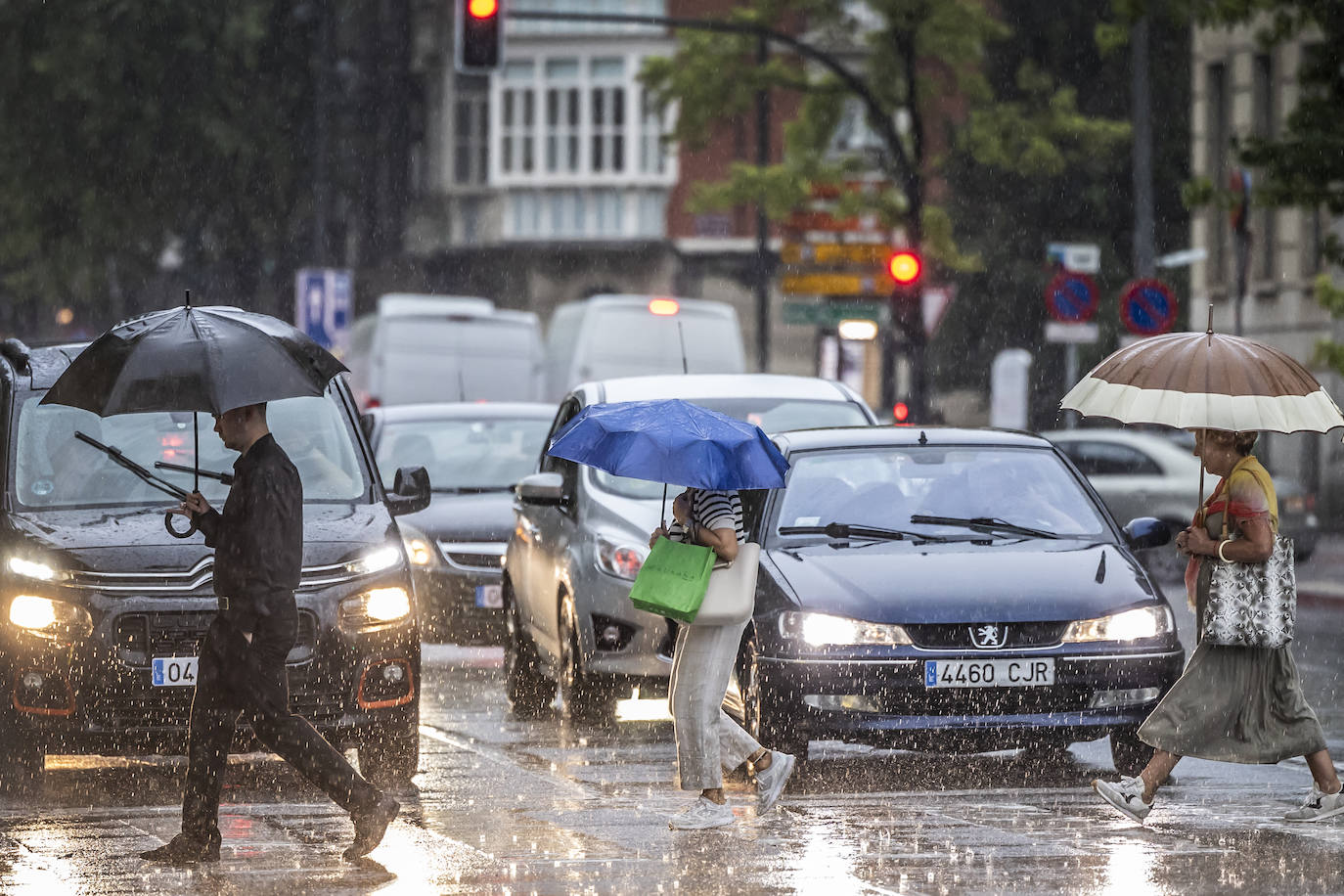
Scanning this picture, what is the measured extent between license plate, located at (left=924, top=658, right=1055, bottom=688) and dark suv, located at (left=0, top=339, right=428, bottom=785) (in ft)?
6.76

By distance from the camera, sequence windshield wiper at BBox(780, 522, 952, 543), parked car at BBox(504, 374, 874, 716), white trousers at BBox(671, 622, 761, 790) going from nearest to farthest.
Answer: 1. white trousers at BBox(671, 622, 761, 790)
2. windshield wiper at BBox(780, 522, 952, 543)
3. parked car at BBox(504, 374, 874, 716)

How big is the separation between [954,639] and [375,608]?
2.30 meters

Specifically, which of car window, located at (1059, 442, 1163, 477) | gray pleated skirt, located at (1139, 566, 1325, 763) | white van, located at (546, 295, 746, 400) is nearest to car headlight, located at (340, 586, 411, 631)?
gray pleated skirt, located at (1139, 566, 1325, 763)

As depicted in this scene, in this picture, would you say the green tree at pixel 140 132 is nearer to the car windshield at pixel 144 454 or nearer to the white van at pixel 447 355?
the white van at pixel 447 355

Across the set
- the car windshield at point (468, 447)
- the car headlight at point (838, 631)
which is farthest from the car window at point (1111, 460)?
the car headlight at point (838, 631)

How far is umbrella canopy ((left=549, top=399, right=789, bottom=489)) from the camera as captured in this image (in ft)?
29.4

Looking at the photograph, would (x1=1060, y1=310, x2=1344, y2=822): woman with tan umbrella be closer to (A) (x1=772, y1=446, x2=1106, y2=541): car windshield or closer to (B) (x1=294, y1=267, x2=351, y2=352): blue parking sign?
(A) (x1=772, y1=446, x2=1106, y2=541): car windshield

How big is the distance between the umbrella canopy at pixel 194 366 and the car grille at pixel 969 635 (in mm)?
2687

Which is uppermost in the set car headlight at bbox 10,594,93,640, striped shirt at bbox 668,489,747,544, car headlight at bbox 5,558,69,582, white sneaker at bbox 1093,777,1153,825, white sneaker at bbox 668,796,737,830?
striped shirt at bbox 668,489,747,544

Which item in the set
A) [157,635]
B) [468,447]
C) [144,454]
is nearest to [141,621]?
[157,635]

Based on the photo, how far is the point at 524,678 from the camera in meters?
13.8

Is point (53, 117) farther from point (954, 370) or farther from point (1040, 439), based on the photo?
point (1040, 439)

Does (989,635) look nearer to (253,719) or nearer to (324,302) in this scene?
(253,719)

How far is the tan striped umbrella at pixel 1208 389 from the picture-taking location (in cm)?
930
